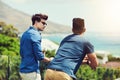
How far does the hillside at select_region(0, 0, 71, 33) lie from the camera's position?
11.6 meters

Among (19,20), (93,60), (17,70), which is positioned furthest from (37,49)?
(19,20)

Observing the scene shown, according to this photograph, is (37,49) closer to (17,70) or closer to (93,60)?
(93,60)

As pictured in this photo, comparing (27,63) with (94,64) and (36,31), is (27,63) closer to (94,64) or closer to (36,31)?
(36,31)

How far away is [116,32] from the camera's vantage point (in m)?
11.1

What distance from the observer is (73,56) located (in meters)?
3.71

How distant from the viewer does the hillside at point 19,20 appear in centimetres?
1159

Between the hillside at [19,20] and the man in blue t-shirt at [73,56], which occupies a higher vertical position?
the man in blue t-shirt at [73,56]

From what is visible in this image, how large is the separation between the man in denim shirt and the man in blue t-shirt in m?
0.34

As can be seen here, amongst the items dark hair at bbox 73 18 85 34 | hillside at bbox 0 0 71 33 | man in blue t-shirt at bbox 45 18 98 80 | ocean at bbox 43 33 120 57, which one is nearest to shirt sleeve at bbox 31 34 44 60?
man in blue t-shirt at bbox 45 18 98 80

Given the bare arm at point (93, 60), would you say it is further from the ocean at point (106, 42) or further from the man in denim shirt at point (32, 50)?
the ocean at point (106, 42)

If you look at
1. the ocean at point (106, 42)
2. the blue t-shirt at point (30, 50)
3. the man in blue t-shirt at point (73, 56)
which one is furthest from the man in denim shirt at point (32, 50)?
the ocean at point (106, 42)

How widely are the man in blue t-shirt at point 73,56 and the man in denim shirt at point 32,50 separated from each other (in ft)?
1.12

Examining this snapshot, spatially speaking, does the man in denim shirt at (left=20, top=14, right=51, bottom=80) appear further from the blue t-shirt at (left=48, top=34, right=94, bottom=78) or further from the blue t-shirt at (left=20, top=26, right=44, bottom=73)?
the blue t-shirt at (left=48, top=34, right=94, bottom=78)

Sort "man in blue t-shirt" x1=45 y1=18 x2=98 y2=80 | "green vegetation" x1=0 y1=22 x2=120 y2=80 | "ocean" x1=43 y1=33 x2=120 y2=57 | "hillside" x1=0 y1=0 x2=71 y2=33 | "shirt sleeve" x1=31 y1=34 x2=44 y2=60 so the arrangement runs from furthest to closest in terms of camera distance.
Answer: "hillside" x1=0 y1=0 x2=71 y2=33 < "ocean" x1=43 y1=33 x2=120 y2=57 < "green vegetation" x1=0 y1=22 x2=120 y2=80 < "shirt sleeve" x1=31 y1=34 x2=44 y2=60 < "man in blue t-shirt" x1=45 y1=18 x2=98 y2=80
